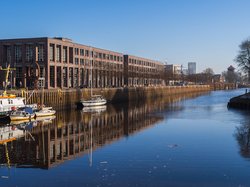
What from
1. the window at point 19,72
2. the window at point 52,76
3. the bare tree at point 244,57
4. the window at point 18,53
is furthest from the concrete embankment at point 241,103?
the window at point 18,53

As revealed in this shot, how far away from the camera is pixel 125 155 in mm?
32031

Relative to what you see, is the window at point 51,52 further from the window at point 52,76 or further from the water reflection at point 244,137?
the water reflection at point 244,137

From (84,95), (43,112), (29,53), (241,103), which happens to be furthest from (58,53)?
(241,103)

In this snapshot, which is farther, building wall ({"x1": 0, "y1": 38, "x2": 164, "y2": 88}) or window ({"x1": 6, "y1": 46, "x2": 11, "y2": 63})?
window ({"x1": 6, "y1": 46, "x2": 11, "y2": 63})

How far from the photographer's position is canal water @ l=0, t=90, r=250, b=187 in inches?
950

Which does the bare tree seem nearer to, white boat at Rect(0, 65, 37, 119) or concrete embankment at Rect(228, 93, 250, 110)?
concrete embankment at Rect(228, 93, 250, 110)

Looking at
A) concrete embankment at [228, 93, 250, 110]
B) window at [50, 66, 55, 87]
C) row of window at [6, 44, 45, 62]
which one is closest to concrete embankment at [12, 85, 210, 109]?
window at [50, 66, 55, 87]

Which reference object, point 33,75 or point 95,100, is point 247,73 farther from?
point 33,75

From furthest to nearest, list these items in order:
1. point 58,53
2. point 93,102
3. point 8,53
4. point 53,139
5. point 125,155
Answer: point 58,53
point 8,53
point 93,102
point 53,139
point 125,155

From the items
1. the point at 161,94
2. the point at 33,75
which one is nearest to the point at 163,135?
the point at 33,75

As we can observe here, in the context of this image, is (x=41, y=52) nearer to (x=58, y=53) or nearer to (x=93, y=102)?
(x=58, y=53)

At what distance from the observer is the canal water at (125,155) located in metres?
24.1

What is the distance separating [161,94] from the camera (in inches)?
6673

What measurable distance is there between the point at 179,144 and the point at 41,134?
17332 millimetres
